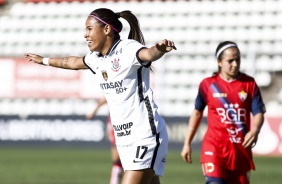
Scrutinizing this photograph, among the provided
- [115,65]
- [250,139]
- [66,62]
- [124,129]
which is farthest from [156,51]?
[250,139]

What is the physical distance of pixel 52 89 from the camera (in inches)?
904

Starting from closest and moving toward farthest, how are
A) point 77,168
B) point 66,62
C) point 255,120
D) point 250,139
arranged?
point 66,62
point 250,139
point 255,120
point 77,168

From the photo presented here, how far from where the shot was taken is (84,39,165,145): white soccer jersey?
6.70 metres

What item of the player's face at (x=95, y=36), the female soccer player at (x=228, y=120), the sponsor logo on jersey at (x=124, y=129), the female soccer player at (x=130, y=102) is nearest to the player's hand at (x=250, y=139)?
the female soccer player at (x=228, y=120)

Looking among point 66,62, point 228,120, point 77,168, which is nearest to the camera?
point 66,62

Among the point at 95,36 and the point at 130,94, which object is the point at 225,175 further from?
the point at 95,36

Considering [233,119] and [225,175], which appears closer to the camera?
[225,175]

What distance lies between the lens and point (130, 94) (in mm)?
6711

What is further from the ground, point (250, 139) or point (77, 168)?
point (250, 139)

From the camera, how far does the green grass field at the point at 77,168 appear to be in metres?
13.9

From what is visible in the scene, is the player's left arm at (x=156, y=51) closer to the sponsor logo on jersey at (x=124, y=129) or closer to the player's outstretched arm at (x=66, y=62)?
the sponsor logo on jersey at (x=124, y=129)

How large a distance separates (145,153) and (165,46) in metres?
A: 1.05

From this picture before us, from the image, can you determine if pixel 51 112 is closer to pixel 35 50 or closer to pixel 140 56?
pixel 35 50

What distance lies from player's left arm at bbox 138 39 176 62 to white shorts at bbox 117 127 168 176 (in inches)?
27.1
